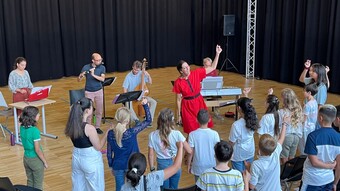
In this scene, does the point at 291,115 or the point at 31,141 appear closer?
the point at 31,141

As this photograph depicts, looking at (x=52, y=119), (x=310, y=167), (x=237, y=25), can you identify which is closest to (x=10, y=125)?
(x=52, y=119)

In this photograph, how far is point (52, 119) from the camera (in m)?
9.26

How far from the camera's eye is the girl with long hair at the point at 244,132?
484cm

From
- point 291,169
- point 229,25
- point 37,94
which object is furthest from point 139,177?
point 229,25

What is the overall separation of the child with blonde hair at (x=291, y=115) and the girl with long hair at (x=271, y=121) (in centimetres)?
21

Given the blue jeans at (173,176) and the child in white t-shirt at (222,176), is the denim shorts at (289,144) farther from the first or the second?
the child in white t-shirt at (222,176)

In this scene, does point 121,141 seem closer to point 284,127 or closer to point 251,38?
point 284,127

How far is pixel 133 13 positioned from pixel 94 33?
1.60 metres

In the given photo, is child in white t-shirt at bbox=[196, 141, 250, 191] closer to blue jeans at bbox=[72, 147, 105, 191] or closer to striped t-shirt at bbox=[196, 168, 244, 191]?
striped t-shirt at bbox=[196, 168, 244, 191]

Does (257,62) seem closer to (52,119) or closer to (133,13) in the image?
(133,13)

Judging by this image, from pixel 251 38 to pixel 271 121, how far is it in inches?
365

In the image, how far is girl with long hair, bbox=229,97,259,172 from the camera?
4836 mm

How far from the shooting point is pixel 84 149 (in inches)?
179

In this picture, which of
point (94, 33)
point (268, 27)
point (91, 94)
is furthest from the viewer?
point (94, 33)
